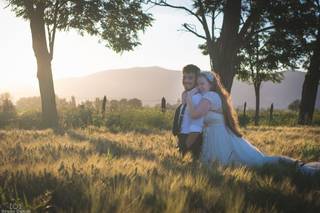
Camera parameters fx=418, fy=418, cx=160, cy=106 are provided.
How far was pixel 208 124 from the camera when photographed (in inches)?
303

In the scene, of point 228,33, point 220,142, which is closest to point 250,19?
point 228,33

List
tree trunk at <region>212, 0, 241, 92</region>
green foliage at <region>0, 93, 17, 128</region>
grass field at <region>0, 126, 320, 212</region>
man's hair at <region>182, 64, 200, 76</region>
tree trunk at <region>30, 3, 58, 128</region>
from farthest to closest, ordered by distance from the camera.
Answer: green foliage at <region>0, 93, 17, 128</region> < tree trunk at <region>30, 3, 58, 128</region> < tree trunk at <region>212, 0, 241, 92</region> < man's hair at <region>182, 64, 200, 76</region> < grass field at <region>0, 126, 320, 212</region>

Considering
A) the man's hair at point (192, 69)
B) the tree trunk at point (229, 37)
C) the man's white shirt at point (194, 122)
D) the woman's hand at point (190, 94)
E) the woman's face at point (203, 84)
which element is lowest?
the man's white shirt at point (194, 122)

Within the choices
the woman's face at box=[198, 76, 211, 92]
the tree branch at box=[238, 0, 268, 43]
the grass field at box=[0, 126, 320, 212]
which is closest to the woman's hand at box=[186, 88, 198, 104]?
the woman's face at box=[198, 76, 211, 92]

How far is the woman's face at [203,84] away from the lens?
298 inches

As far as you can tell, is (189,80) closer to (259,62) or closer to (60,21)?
(60,21)

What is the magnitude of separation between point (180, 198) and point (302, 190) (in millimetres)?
2132

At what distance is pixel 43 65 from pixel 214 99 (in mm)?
10772

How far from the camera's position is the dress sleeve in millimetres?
7508

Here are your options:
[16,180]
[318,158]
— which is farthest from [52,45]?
[16,180]

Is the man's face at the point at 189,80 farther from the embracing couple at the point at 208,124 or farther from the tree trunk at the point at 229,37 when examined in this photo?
the tree trunk at the point at 229,37

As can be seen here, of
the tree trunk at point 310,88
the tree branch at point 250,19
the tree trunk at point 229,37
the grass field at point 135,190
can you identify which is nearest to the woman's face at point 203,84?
the grass field at point 135,190

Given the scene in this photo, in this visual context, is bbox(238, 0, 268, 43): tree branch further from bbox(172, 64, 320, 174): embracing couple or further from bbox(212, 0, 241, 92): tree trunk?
bbox(172, 64, 320, 174): embracing couple

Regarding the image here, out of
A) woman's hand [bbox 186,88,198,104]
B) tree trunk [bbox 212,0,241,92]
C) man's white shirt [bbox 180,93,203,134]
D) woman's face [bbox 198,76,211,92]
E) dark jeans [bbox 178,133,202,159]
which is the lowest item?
dark jeans [bbox 178,133,202,159]
